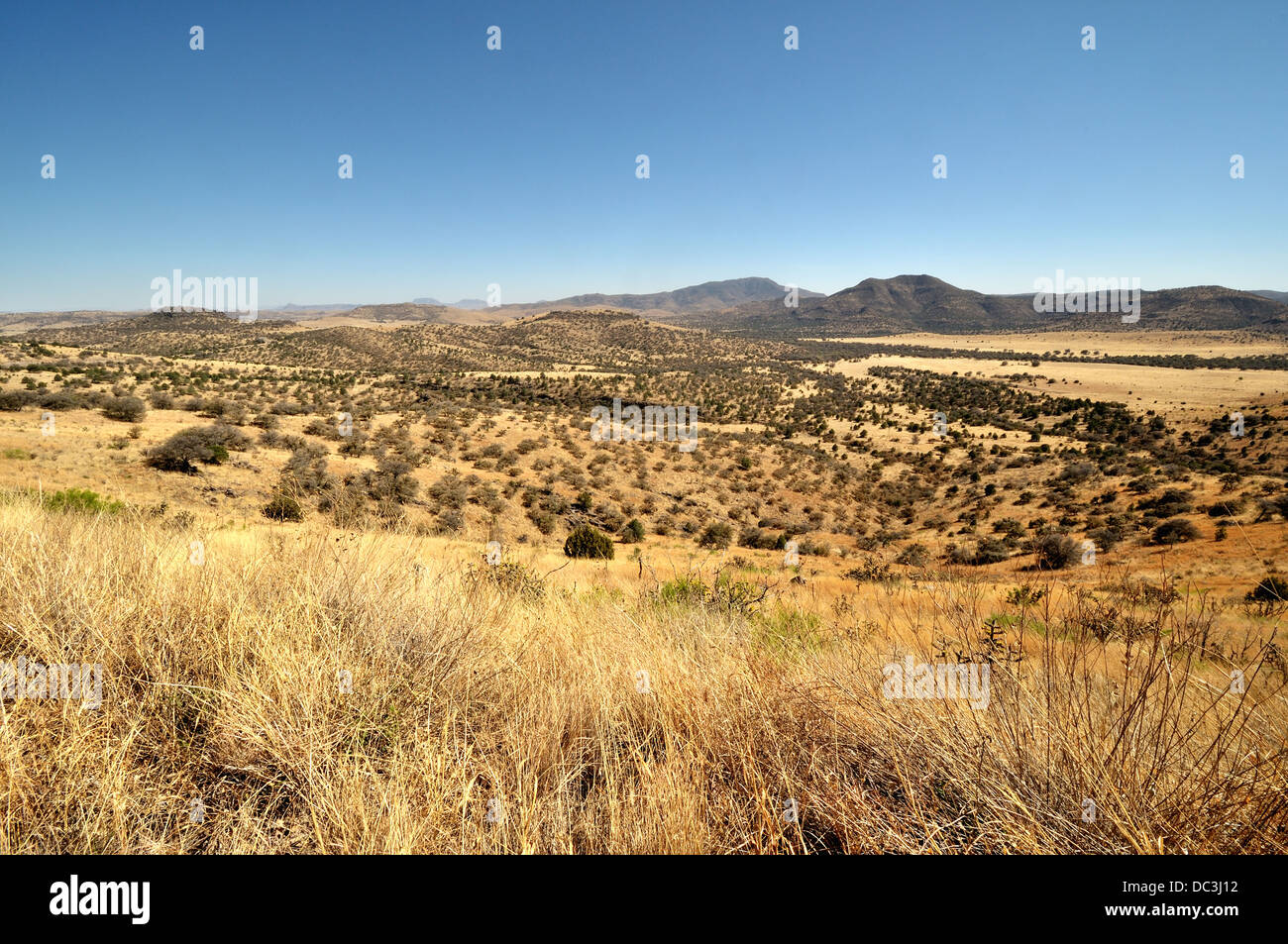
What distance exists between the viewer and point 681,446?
3159 cm

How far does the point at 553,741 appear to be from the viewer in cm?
236

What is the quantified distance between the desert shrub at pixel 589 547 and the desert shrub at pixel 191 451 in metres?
11.9

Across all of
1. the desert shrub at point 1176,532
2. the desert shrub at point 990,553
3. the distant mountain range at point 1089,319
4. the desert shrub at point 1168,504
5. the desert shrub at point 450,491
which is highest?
the distant mountain range at point 1089,319

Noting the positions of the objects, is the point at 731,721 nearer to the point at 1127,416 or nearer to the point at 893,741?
the point at 893,741

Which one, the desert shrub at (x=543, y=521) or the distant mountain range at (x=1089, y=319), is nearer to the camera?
the desert shrub at (x=543, y=521)

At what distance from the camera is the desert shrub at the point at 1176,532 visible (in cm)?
1750

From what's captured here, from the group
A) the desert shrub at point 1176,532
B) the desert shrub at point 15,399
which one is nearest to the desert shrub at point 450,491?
the desert shrub at point 15,399

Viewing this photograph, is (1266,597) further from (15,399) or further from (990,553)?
(15,399)

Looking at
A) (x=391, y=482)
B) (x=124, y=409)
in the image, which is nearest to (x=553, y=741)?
(x=391, y=482)

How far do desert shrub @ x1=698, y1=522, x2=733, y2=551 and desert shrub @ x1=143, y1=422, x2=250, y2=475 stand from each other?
637 inches

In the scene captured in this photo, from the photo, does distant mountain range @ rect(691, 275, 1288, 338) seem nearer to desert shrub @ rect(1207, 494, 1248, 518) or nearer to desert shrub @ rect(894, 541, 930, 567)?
desert shrub @ rect(1207, 494, 1248, 518)

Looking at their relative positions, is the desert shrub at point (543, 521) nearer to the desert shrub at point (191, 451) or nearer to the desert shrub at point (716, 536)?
the desert shrub at point (716, 536)

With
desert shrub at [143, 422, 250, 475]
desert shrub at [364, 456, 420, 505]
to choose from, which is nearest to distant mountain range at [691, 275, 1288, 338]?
desert shrub at [364, 456, 420, 505]
